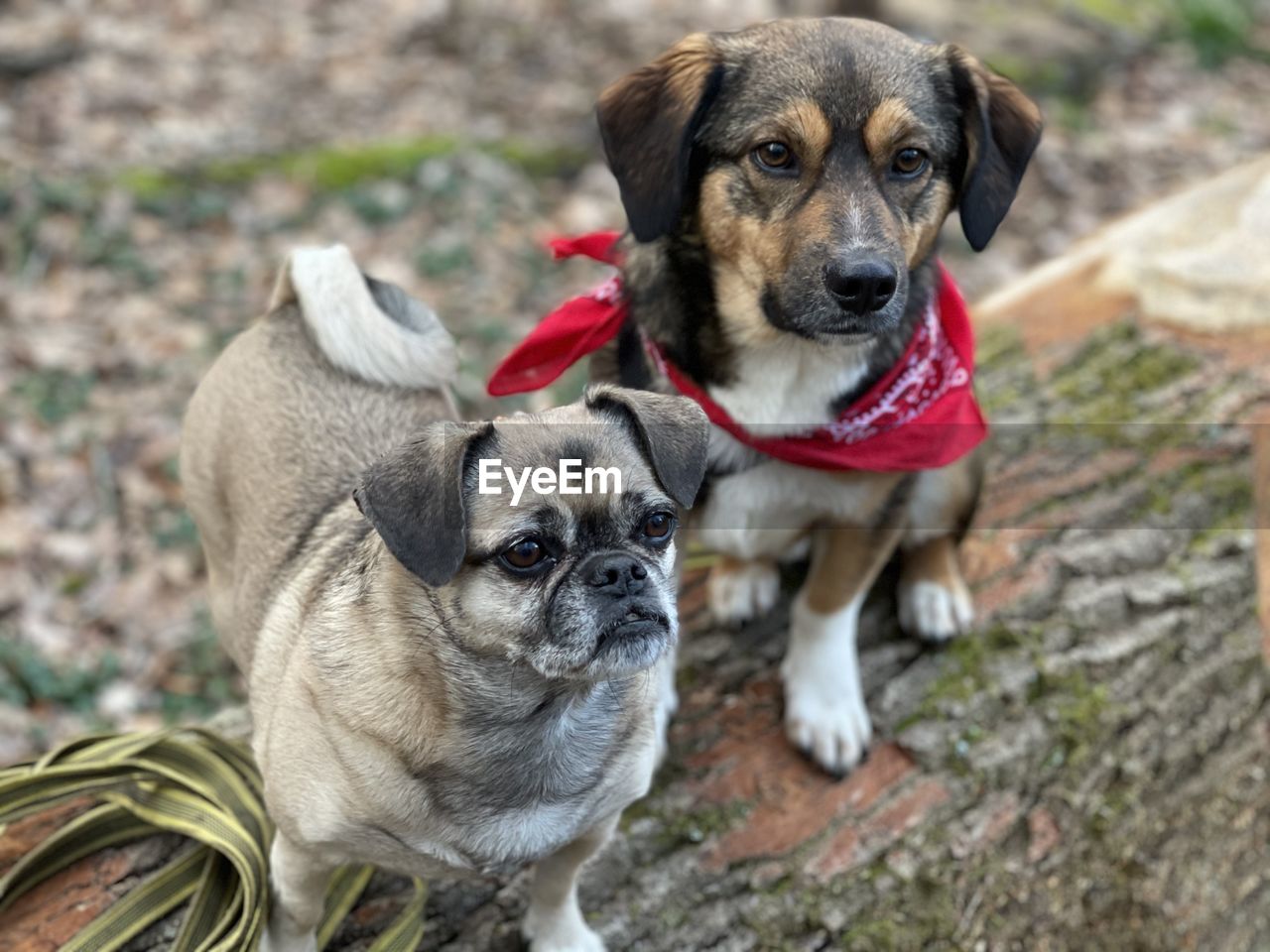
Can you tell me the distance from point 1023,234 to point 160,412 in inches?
193

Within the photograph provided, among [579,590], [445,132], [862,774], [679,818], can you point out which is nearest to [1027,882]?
[862,774]

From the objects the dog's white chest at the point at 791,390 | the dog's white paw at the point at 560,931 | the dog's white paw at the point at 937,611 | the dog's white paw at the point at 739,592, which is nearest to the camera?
the dog's white paw at the point at 560,931

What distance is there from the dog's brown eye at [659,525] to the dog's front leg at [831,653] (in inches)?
42.3

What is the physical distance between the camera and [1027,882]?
10.2 feet

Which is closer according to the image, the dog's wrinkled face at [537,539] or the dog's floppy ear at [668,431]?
the dog's wrinkled face at [537,539]

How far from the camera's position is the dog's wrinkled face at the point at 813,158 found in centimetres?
273

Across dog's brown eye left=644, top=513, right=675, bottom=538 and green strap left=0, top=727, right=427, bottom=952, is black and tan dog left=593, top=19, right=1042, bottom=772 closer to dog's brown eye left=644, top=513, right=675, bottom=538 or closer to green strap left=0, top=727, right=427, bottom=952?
dog's brown eye left=644, top=513, right=675, bottom=538

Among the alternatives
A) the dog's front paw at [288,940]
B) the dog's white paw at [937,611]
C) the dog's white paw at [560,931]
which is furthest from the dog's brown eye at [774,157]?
the dog's front paw at [288,940]

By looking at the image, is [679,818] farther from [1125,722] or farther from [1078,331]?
[1078,331]

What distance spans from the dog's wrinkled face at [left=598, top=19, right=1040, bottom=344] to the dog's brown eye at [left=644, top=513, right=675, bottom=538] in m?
0.73

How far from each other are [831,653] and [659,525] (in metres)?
1.24

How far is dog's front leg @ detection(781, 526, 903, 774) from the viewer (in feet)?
10.5

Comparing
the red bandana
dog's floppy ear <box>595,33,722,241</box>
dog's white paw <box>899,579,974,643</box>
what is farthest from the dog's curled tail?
dog's white paw <box>899,579,974,643</box>

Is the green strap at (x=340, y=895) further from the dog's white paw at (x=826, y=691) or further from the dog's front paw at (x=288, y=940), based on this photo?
the dog's white paw at (x=826, y=691)
